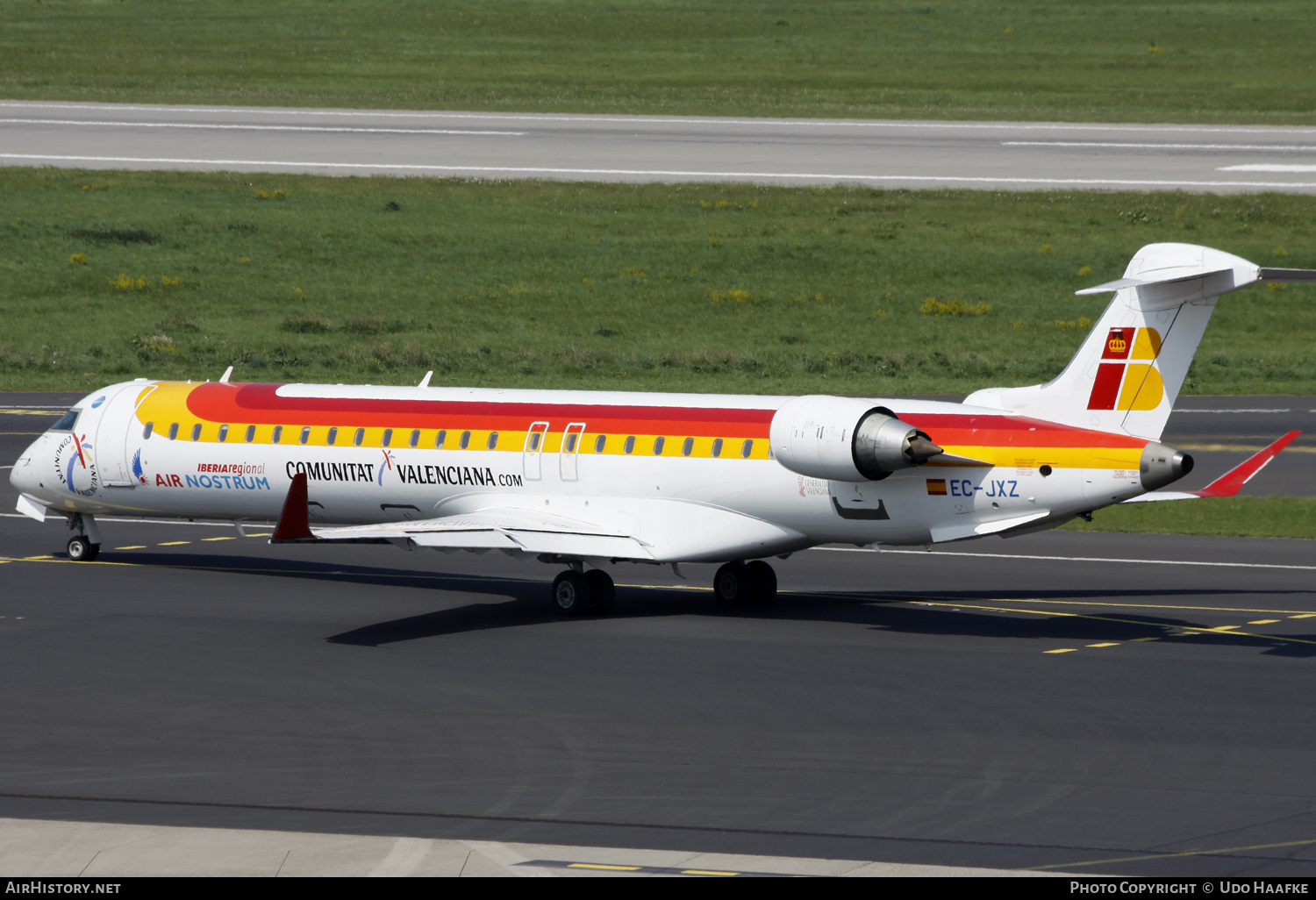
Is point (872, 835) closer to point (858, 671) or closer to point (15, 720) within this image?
point (858, 671)

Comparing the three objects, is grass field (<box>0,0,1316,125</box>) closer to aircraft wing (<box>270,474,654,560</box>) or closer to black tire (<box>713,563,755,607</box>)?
black tire (<box>713,563,755,607</box>)

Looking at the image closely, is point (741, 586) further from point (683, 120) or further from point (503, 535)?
point (683, 120)

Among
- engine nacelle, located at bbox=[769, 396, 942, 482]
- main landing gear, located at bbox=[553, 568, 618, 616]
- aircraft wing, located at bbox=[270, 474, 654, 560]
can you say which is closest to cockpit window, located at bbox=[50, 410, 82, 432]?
aircraft wing, located at bbox=[270, 474, 654, 560]

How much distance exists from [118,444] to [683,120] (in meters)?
63.7

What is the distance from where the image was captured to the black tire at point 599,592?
27.5m

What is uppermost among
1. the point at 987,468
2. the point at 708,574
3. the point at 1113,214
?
the point at 1113,214

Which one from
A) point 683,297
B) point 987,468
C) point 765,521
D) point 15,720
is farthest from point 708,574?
point 683,297

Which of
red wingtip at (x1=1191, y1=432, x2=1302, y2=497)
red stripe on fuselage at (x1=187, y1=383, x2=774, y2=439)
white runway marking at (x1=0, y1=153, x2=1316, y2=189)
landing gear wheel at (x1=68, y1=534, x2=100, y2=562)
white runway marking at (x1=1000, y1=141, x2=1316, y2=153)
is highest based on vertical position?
white runway marking at (x1=1000, y1=141, x2=1316, y2=153)

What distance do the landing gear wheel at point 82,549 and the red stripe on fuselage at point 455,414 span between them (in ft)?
11.7

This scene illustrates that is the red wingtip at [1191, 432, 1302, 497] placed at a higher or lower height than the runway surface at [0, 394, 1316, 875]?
higher

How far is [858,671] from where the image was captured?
915 inches

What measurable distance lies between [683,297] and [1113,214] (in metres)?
18.6

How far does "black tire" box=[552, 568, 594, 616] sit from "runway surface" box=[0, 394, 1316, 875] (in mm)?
443

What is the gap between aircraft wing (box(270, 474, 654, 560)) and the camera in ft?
83.2
